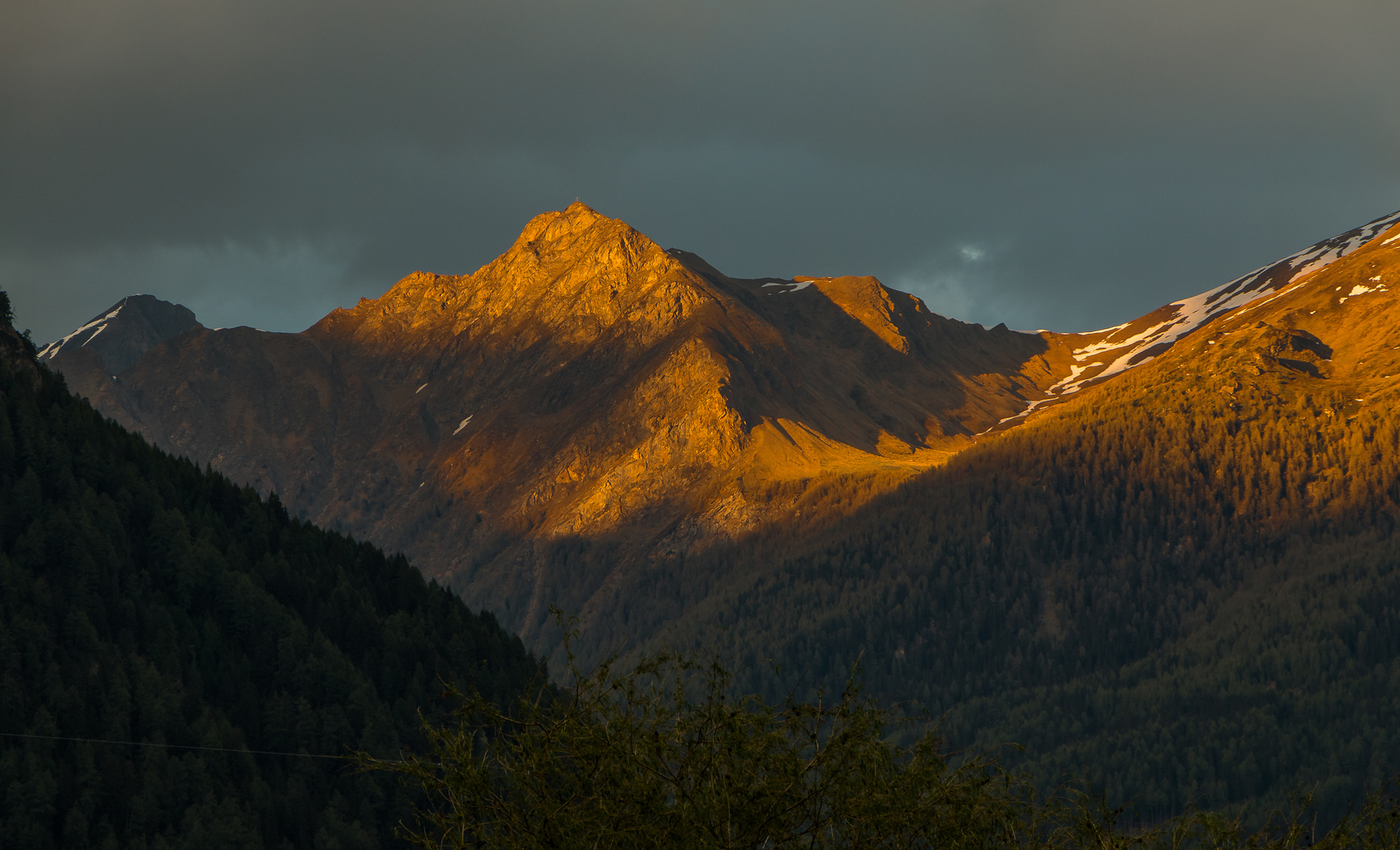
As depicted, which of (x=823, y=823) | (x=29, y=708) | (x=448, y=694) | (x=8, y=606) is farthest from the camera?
(x=8, y=606)

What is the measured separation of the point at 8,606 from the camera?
19838cm

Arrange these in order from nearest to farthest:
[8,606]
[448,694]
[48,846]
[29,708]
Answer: [448,694], [48,846], [29,708], [8,606]

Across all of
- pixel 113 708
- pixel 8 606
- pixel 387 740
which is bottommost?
pixel 387 740

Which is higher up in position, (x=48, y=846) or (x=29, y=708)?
(x=29, y=708)

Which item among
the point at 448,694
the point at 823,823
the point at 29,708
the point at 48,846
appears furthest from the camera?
the point at 29,708

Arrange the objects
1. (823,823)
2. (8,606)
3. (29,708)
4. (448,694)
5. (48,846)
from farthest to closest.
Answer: (8,606), (29,708), (48,846), (448,694), (823,823)

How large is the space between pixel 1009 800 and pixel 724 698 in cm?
747

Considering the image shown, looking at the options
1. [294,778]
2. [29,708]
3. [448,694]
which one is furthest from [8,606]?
[448,694]

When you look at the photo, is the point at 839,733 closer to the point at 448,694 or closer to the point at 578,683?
the point at 578,683

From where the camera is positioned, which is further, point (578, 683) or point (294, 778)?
point (294, 778)

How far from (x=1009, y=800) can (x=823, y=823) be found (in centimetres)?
550

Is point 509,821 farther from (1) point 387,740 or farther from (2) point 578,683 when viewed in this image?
(1) point 387,740

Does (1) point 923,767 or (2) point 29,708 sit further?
(2) point 29,708

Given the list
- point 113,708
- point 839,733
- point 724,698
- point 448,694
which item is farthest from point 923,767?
point 113,708
